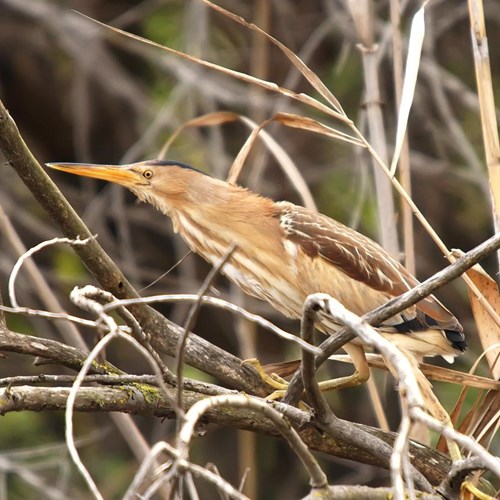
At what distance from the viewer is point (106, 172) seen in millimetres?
1926

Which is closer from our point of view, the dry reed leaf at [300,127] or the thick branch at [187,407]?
the thick branch at [187,407]

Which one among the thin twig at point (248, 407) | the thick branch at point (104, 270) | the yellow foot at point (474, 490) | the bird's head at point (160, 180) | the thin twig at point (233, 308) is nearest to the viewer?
the thin twig at point (248, 407)

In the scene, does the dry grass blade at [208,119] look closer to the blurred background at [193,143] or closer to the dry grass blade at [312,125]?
the dry grass blade at [312,125]

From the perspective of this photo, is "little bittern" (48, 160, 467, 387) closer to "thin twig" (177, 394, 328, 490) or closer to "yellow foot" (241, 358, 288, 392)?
"yellow foot" (241, 358, 288, 392)

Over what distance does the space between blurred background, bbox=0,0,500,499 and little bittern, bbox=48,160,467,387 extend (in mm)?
806

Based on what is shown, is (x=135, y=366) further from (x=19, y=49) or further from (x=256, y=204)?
(x=256, y=204)

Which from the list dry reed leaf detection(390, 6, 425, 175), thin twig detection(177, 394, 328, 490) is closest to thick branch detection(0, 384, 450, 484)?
thin twig detection(177, 394, 328, 490)

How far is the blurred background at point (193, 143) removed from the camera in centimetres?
315

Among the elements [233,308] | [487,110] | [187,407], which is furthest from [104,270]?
[487,110]

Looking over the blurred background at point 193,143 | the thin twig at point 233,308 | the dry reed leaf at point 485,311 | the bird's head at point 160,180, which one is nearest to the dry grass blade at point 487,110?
the dry reed leaf at point 485,311

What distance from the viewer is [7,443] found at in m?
3.30

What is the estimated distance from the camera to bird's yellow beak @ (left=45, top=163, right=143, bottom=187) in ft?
6.08

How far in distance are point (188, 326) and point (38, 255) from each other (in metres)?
2.78

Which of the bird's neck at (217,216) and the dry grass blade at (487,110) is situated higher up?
the dry grass blade at (487,110)
